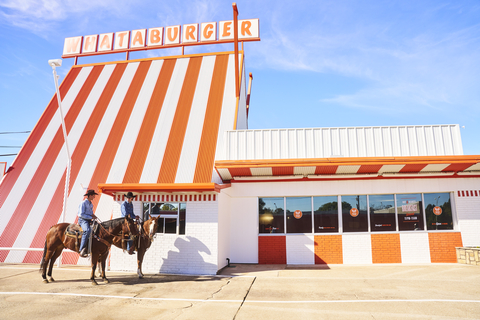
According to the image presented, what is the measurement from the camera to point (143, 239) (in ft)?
34.5

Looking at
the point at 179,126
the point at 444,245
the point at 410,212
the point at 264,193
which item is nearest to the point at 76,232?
the point at 264,193

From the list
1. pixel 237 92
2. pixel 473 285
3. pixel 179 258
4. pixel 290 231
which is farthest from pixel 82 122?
pixel 473 285

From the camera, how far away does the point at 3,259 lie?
537 inches

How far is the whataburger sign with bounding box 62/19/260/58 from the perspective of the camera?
71.2 feet

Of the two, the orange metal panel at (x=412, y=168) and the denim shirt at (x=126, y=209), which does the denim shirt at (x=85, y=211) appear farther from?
the orange metal panel at (x=412, y=168)

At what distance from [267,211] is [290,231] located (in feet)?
4.34

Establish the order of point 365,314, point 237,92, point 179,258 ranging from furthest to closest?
point 237,92 < point 179,258 < point 365,314

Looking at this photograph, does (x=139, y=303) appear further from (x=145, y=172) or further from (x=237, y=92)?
(x=237, y=92)

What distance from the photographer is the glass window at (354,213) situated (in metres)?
13.2

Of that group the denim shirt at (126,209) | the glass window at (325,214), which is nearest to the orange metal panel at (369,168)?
the glass window at (325,214)

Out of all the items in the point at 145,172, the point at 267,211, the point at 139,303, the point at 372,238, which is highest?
the point at 145,172

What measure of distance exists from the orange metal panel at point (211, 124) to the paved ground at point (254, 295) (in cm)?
423

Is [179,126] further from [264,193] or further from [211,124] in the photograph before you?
[264,193]

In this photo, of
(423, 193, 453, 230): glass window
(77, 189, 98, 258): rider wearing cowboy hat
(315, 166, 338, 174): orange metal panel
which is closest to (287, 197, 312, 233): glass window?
(315, 166, 338, 174): orange metal panel
